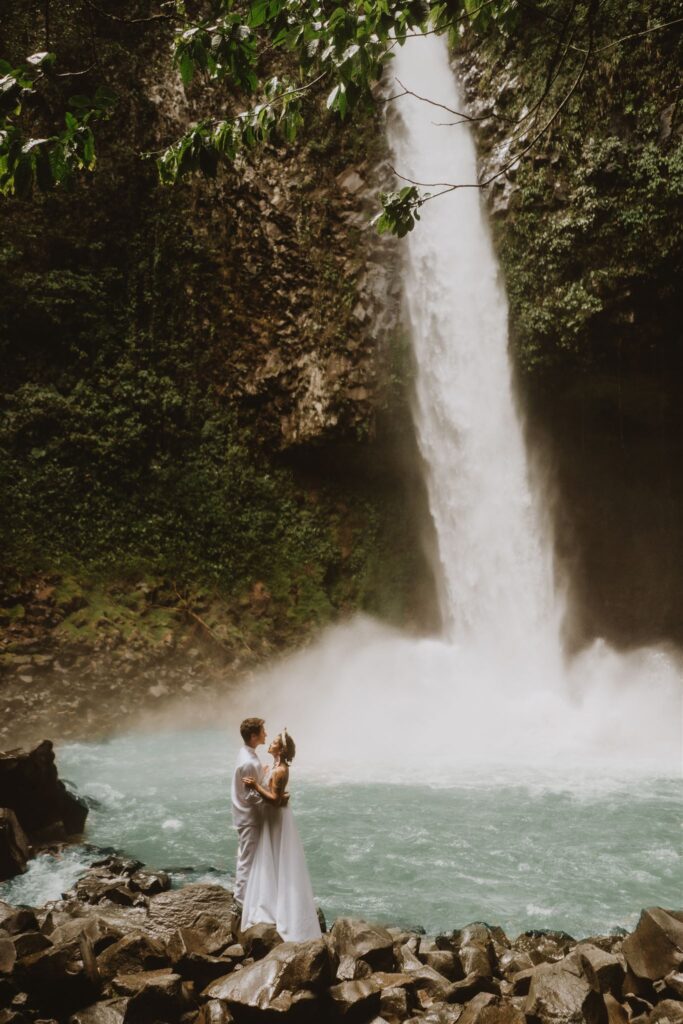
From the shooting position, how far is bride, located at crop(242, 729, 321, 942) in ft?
14.0

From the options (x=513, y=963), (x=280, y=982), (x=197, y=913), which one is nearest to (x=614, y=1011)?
(x=513, y=963)

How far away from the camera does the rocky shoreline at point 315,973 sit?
3439mm

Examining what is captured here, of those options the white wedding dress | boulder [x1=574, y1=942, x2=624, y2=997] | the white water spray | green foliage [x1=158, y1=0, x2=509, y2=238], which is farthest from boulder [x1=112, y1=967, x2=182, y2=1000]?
the white water spray

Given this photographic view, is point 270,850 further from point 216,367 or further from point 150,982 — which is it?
point 216,367

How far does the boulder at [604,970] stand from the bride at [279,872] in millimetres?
1557

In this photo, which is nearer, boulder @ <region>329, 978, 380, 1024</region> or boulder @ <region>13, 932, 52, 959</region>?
boulder @ <region>329, 978, 380, 1024</region>

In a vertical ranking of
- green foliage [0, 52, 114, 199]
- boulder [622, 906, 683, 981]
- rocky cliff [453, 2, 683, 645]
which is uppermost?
rocky cliff [453, 2, 683, 645]

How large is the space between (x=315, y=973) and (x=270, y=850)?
965 millimetres

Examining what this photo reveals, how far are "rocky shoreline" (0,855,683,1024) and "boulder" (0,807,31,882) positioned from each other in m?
1.41

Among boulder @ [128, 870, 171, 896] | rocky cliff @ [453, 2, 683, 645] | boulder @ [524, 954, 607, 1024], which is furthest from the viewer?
rocky cliff @ [453, 2, 683, 645]

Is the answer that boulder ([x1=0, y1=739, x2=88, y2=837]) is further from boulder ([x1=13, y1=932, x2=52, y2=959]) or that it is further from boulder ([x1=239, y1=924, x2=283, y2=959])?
boulder ([x1=239, y1=924, x2=283, y2=959])

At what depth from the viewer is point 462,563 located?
14414mm

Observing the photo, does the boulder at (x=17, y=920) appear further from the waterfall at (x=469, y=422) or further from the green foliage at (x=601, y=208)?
the green foliage at (x=601, y=208)

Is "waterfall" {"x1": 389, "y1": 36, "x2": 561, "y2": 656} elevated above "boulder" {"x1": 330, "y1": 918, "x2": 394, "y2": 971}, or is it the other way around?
"waterfall" {"x1": 389, "y1": 36, "x2": 561, "y2": 656}
